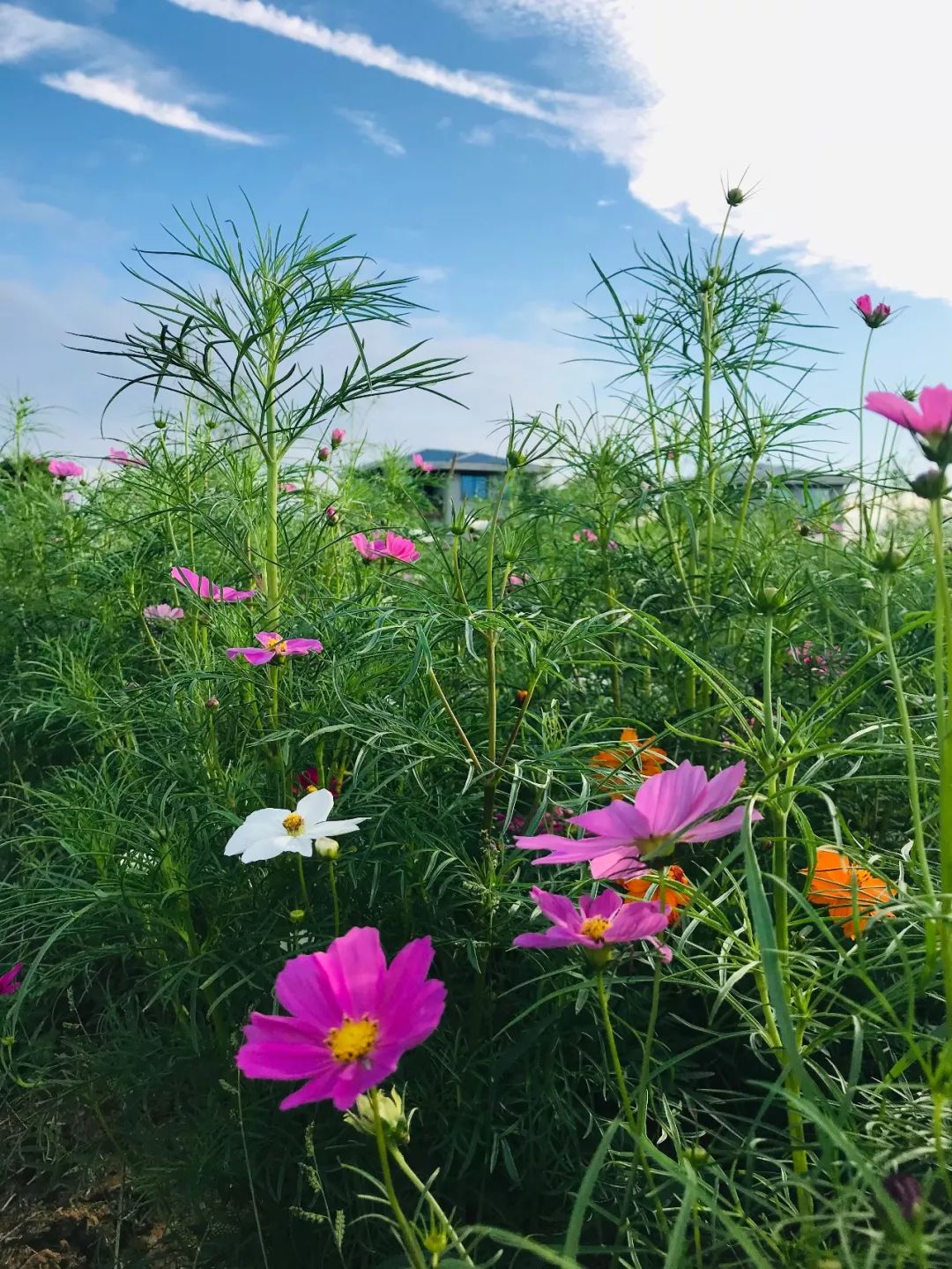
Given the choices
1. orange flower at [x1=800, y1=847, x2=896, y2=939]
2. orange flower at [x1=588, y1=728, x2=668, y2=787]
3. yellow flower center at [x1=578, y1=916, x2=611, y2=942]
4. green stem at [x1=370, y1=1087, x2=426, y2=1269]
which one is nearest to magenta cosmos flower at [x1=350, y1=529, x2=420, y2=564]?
orange flower at [x1=588, y1=728, x2=668, y2=787]

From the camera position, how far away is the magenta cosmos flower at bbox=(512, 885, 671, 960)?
620 mm

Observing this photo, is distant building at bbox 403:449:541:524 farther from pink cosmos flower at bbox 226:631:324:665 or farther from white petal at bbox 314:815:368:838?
white petal at bbox 314:815:368:838

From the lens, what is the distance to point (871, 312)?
4.62ft

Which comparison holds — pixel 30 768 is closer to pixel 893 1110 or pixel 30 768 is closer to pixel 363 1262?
pixel 363 1262

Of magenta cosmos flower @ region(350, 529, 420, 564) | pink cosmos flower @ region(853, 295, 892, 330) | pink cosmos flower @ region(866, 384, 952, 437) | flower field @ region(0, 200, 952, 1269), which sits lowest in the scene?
flower field @ region(0, 200, 952, 1269)

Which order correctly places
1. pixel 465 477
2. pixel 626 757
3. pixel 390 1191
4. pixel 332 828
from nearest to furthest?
pixel 390 1191, pixel 332 828, pixel 626 757, pixel 465 477

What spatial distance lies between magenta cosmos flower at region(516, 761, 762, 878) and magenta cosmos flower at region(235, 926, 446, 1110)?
0.38 ft

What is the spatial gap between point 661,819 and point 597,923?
0.09 meters

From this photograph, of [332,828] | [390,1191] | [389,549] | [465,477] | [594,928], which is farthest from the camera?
[465,477]

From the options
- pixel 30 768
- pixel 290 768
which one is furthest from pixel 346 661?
pixel 30 768

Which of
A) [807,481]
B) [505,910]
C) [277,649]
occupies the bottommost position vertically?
[505,910]

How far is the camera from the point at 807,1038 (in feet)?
2.94

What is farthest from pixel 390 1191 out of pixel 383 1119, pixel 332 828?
pixel 332 828

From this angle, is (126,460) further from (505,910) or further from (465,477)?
(465,477)
